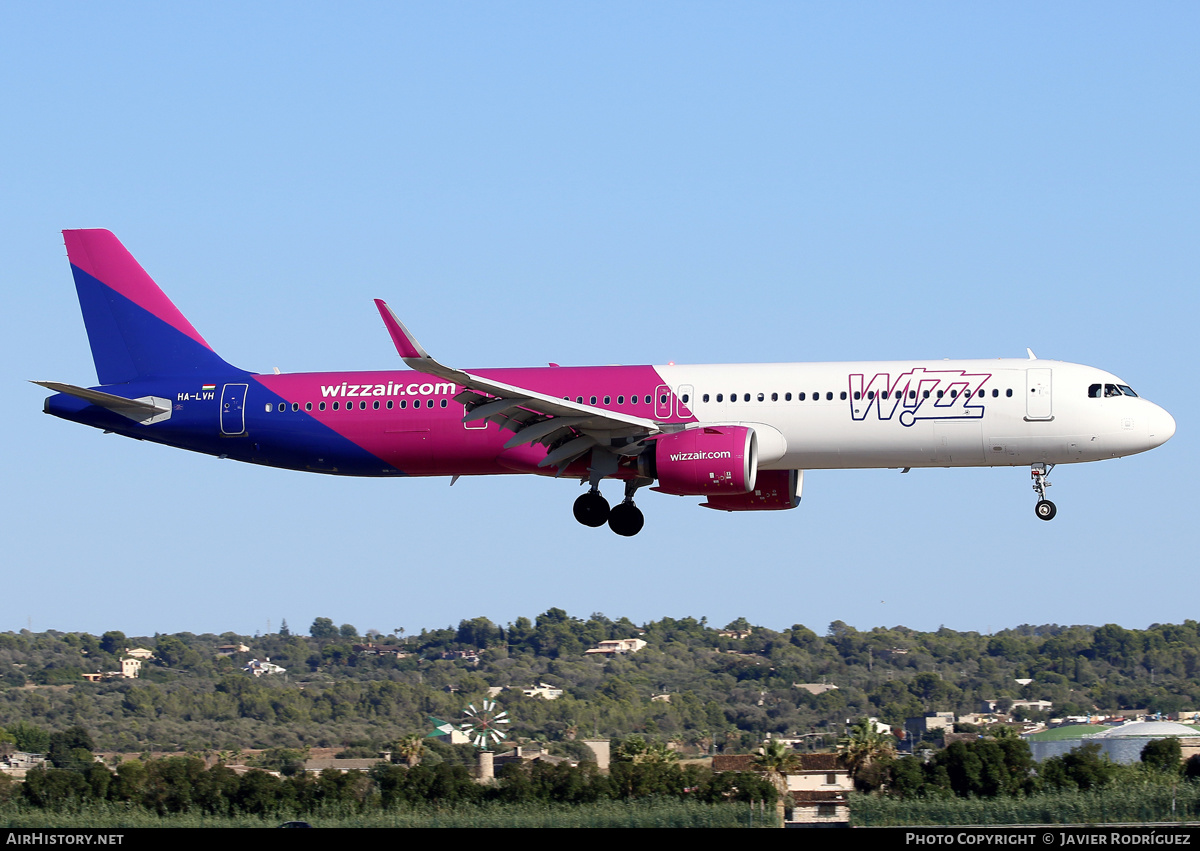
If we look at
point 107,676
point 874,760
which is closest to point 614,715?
point 874,760

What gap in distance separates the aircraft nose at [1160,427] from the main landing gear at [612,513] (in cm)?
1277

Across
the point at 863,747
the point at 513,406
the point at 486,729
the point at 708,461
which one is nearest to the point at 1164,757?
the point at 863,747

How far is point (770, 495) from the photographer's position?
4103 centimetres

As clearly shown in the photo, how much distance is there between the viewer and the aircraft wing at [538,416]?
33.9 metres

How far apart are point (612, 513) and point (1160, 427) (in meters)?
13.8

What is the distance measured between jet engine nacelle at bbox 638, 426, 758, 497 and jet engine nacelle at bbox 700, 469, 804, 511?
3.94 meters

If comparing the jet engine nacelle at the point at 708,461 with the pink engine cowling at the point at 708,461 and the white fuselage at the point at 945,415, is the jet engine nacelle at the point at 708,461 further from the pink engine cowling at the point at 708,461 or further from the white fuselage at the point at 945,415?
the white fuselage at the point at 945,415

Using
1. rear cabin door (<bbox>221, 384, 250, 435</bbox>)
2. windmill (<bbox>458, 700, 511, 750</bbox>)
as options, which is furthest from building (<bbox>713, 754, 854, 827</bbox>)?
rear cabin door (<bbox>221, 384, 250, 435</bbox>)

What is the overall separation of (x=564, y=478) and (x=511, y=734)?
79.0 meters

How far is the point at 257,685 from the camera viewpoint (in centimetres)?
12344

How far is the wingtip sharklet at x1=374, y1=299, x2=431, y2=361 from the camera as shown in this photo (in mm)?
33312

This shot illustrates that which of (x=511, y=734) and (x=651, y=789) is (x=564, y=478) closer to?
(x=651, y=789)

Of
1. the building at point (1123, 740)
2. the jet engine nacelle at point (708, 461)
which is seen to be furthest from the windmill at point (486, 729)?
the jet engine nacelle at point (708, 461)

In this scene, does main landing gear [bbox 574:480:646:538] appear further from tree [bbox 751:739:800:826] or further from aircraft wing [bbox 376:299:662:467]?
tree [bbox 751:739:800:826]
